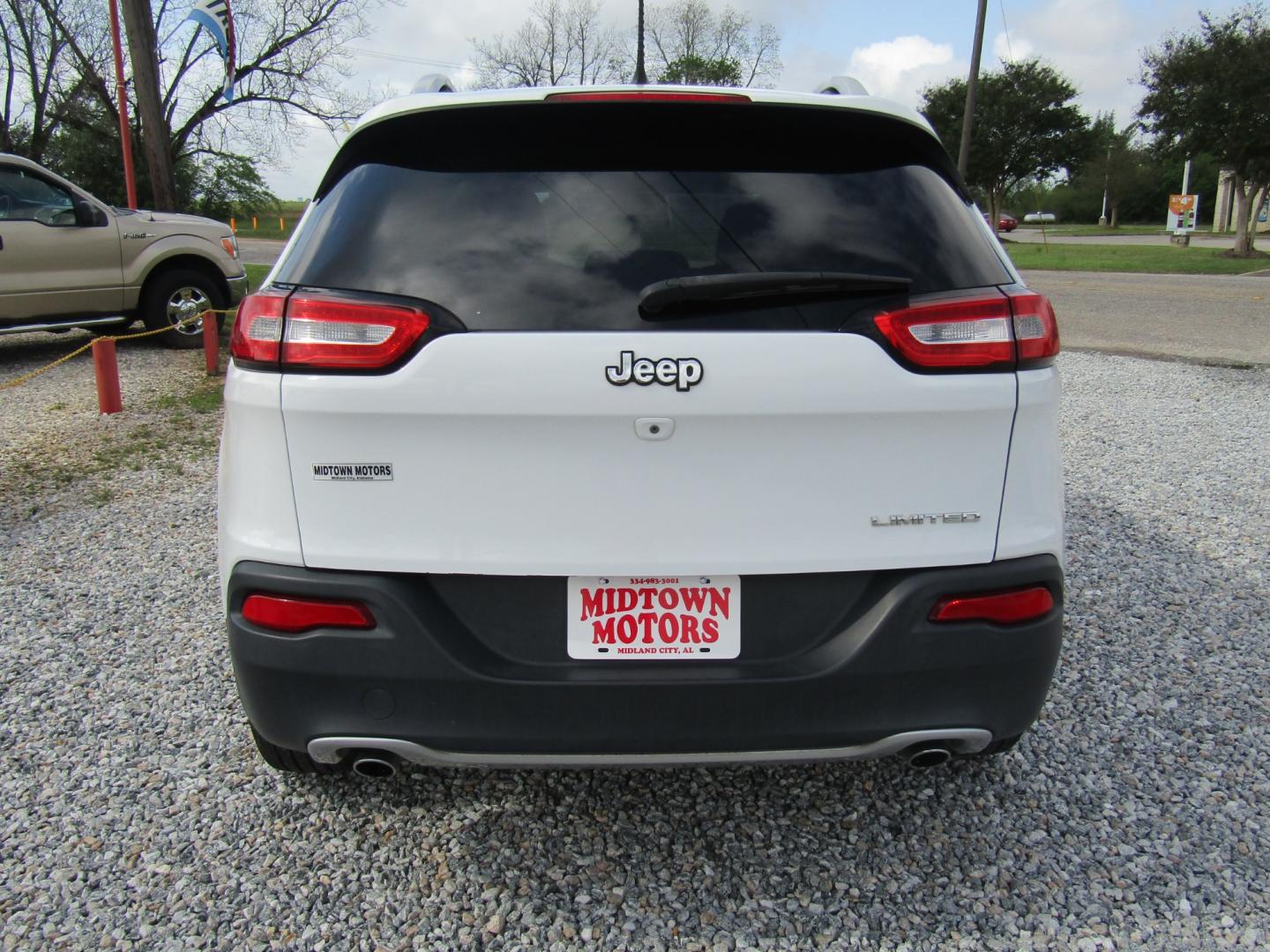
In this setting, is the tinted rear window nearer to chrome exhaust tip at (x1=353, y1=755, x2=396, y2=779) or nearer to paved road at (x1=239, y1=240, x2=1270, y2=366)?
chrome exhaust tip at (x1=353, y1=755, x2=396, y2=779)

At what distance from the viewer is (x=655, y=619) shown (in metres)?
2.00

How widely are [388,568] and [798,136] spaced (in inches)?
50.5

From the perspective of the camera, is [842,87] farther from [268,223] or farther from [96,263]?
[268,223]

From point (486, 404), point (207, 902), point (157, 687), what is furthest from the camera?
point (157, 687)

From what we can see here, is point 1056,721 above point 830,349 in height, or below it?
below

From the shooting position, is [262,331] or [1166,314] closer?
[262,331]

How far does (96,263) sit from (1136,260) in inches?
1027

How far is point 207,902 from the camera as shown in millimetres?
2262

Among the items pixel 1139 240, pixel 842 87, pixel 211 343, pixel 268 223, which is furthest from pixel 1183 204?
pixel 842 87

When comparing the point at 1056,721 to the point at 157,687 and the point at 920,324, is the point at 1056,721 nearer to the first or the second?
the point at 920,324

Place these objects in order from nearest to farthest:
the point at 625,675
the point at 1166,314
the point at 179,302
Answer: the point at 625,675 < the point at 179,302 < the point at 1166,314

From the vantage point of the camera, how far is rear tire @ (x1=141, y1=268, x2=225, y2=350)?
10586mm

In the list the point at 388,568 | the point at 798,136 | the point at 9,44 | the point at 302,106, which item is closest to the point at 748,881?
the point at 388,568

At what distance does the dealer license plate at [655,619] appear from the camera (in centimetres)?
198
